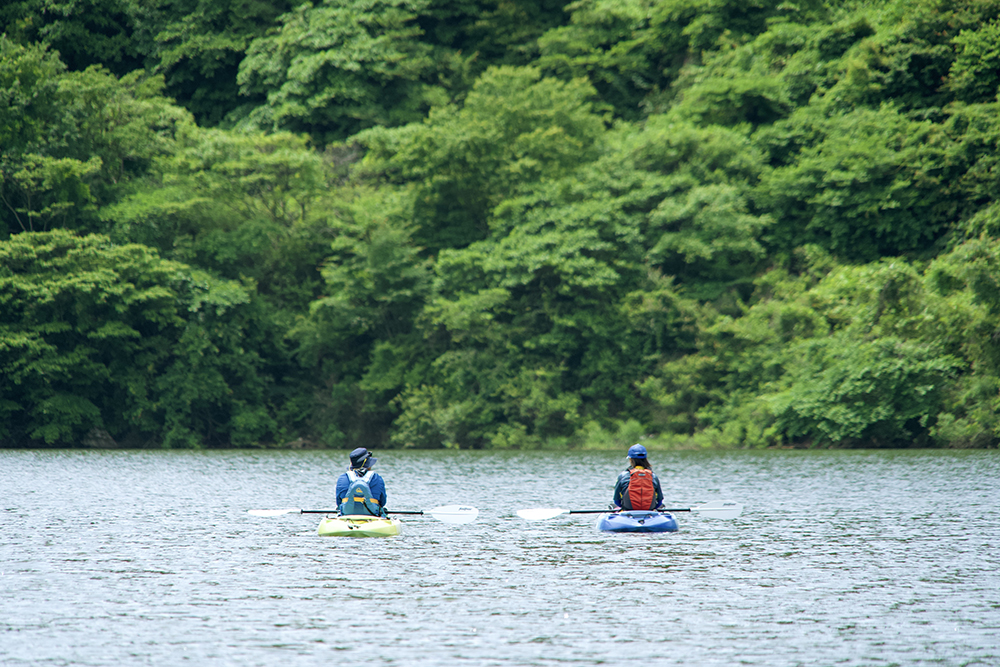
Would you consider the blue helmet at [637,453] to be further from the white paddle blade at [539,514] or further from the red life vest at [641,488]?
the white paddle blade at [539,514]

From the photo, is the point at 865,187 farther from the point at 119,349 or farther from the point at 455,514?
the point at 119,349

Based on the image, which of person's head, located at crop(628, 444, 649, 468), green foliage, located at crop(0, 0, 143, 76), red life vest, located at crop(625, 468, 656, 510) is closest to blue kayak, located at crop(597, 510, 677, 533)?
→ red life vest, located at crop(625, 468, 656, 510)

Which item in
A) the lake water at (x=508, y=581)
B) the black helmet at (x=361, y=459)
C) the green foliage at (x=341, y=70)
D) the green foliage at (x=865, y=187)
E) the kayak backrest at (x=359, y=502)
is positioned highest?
the green foliage at (x=341, y=70)

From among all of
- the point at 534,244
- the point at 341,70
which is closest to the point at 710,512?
the point at 534,244

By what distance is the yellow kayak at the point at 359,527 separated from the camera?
19953 millimetres

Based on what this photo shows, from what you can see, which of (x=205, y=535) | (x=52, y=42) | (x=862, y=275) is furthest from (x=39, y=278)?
(x=862, y=275)

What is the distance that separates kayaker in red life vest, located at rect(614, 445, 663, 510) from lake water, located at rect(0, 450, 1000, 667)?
686 mm

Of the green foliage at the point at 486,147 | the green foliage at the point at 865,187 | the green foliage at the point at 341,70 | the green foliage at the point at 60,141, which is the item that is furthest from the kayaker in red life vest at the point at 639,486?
the green foliage at the point at 341,70

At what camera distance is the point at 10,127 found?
50.8 meters

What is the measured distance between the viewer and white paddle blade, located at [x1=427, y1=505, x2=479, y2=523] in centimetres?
2252

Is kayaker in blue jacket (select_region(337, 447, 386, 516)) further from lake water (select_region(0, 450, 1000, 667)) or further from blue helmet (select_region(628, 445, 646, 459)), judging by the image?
blue helmet (select_region(628, 445, 646, 459))

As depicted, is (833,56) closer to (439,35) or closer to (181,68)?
(439,35)

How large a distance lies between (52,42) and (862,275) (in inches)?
1823

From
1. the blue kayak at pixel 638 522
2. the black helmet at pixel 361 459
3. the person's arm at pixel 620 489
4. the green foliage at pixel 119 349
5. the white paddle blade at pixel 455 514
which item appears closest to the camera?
the black helmet at pixel 361 459
